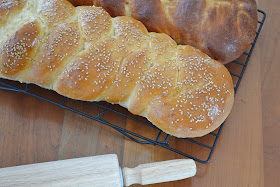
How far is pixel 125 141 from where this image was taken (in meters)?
1.48

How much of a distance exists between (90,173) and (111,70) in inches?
18.7

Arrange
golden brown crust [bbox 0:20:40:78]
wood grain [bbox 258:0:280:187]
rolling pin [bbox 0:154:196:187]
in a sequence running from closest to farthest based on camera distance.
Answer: rolling pin [bbox 0:154:196:187] < golden brown crust [bbox 0:20:40:78] < wood grain [bbox 258:0:280:187]

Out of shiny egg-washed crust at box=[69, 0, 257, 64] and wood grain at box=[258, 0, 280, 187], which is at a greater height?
shiny egg-washed crust at box=[69, 0, 257, 64]

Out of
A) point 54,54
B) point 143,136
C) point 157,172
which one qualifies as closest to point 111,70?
point 54,54

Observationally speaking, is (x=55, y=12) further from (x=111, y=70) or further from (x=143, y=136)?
(x=143, y=136)

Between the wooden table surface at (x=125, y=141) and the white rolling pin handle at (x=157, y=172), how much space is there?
18 cm

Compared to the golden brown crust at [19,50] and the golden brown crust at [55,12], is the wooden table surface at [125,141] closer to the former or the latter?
the golden brown crust at [19,50]

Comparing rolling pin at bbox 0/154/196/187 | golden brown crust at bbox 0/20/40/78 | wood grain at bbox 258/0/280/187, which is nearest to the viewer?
rolling pin at bbox 0/154/196/187

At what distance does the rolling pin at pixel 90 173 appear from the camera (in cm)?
117

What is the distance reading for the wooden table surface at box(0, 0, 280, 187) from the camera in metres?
1.44

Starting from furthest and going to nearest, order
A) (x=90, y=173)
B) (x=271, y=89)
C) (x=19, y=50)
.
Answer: (x=271, y=89) → (x=19, y=50) → (x=90, y=173)

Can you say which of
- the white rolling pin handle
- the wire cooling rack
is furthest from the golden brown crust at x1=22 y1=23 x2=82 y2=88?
the white rolling pin handle

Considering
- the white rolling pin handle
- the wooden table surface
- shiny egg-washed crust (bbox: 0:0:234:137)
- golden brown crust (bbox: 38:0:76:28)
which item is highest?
golden brown crust (bbox: 38:0:76:28)

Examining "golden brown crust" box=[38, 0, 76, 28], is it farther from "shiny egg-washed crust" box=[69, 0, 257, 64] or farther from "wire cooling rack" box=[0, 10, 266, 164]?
"wire cooling rack" box=[0, 10, 266, 164]
